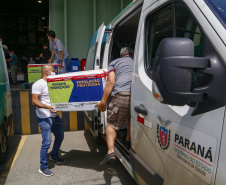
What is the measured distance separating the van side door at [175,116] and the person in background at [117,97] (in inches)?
17.8

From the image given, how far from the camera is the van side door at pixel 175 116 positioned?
→ 4.33ft

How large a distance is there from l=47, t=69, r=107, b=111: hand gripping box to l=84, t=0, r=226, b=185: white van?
2.80 ft

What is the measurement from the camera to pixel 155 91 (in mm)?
1534

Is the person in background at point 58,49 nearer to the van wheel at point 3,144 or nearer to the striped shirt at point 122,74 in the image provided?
the van wheel at point 3,144

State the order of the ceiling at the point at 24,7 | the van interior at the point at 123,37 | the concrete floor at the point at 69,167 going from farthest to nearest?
the ceiling at the point at 24,7, the van interior at the point at 123,37, the concrete floor at the point at 69,167

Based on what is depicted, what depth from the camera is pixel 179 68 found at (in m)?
1.26

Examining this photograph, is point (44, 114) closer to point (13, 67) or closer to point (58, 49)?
point (58, 49)

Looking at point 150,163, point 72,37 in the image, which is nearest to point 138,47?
point 150,163

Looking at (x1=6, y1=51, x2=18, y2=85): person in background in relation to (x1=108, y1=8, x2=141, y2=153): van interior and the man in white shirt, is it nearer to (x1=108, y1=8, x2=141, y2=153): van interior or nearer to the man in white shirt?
(x1=108, y1=8, x2=141, y2=153): van interior

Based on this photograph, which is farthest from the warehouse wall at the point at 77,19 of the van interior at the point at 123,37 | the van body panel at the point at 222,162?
the van body panel at the point at 222,162

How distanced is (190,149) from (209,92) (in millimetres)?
422

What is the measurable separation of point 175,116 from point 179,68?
502 mm

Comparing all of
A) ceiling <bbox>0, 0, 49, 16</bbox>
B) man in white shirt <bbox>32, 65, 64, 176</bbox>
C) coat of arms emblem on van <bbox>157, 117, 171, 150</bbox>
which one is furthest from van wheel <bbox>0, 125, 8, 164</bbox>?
ceiling <bbox>0, 0, 49, 16</bbox>

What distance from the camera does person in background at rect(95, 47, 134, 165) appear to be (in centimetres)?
292
